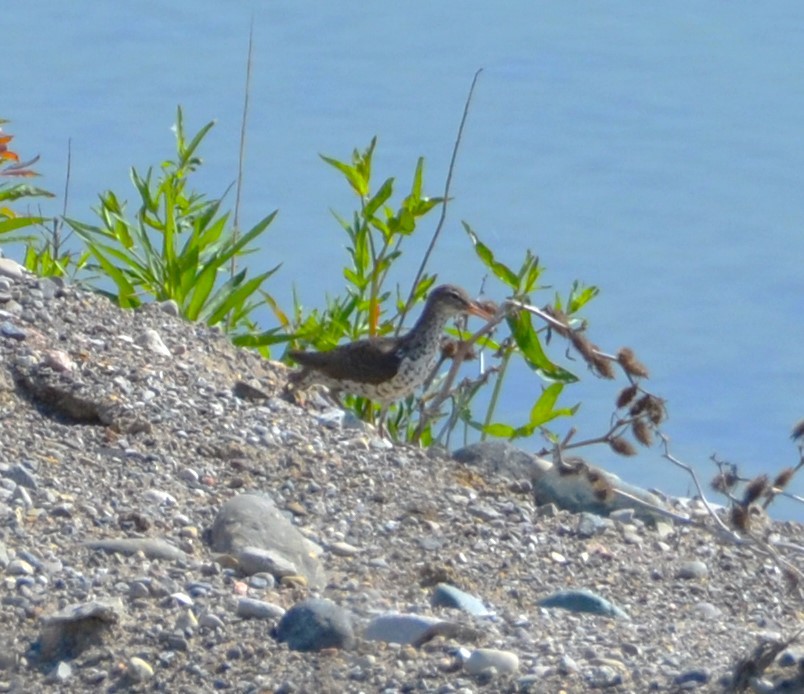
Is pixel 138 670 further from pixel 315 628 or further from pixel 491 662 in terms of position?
pixel 491 662

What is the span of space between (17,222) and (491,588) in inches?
117

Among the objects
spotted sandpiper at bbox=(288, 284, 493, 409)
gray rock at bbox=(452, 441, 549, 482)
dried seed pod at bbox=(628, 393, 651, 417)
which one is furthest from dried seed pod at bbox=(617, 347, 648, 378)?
spotted sandpiper at bbox=(288, 284, 493, 409)

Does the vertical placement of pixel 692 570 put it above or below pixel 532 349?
below

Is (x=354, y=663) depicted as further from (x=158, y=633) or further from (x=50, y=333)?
(x=50, y=333)

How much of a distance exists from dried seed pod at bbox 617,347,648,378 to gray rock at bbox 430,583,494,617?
0.96 meters

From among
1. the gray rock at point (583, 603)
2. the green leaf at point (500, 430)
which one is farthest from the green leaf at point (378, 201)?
the gray rock at point (583, 603)

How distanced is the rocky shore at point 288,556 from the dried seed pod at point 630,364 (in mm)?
544

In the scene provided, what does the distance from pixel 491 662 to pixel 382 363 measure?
2898 mm

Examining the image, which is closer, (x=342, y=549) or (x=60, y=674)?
(x=60, y=674)

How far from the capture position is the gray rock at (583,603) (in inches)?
193

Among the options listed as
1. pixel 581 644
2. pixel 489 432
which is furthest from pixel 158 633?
pixel 489 432

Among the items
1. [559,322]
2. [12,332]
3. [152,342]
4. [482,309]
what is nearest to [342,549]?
[559,322]

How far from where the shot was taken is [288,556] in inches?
193

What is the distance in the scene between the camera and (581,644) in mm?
4477
